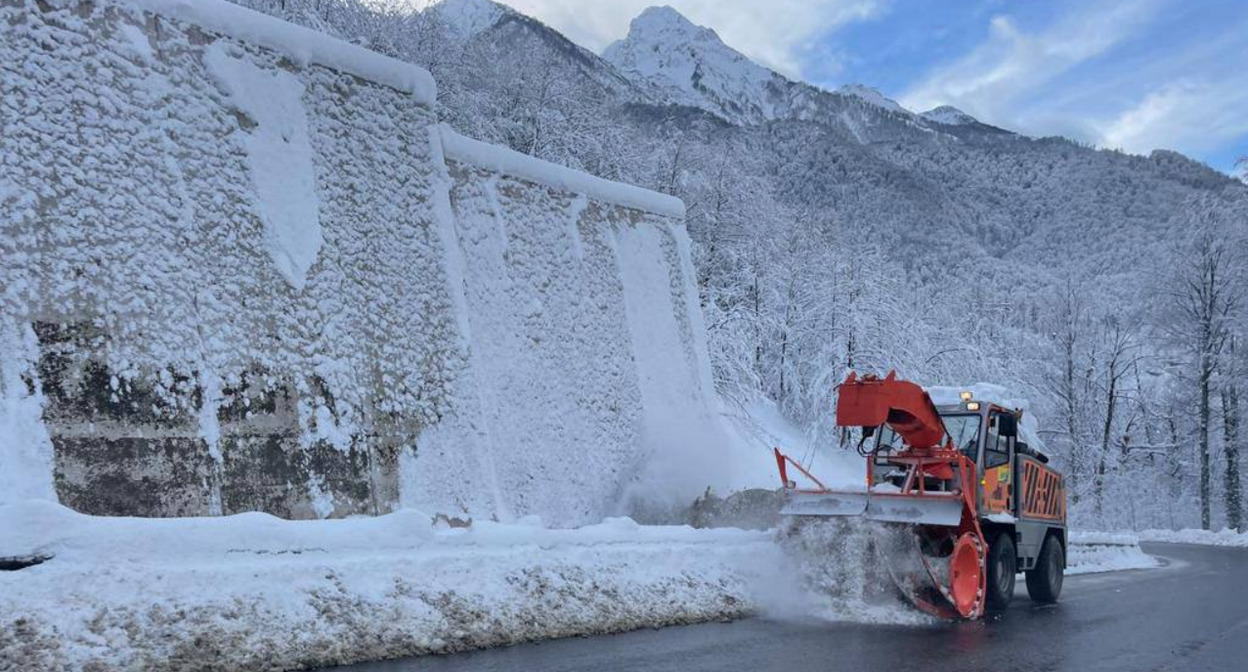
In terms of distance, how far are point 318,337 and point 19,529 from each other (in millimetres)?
4976

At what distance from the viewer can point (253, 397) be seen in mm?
9727

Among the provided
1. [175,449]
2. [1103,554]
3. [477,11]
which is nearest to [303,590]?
[175,449]

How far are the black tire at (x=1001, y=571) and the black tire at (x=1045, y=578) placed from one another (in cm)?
133

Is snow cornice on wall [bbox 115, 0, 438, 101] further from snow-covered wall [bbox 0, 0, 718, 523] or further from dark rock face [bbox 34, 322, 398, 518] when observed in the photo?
dark rock face [bbox 34, 322, 398, 518]

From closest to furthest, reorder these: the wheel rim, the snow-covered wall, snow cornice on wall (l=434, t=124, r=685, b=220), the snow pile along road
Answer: the snow-covered wall < the wheel rim < snow cornice on wall (l=434, t=124, r=685, b=220) < the snow pile along road

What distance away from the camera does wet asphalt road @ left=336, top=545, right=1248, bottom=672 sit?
6898mm

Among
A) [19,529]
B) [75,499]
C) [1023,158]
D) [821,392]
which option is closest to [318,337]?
[75,499]

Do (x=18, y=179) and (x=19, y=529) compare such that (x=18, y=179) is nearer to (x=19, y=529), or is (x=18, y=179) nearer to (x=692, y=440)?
(x=19, y=529)

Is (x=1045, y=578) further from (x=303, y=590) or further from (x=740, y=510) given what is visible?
(x=303, y=590)

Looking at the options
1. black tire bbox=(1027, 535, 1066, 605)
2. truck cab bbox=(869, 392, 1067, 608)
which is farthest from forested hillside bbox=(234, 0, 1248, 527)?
truck cab bbox=(869, 392, 1067, 608)

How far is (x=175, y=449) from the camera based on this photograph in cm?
889

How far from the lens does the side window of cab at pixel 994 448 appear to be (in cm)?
1154

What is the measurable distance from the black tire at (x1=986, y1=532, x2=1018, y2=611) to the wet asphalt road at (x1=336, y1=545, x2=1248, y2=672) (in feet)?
0.67

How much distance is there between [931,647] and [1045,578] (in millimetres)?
5871
